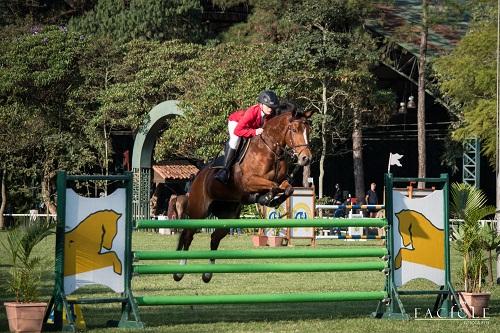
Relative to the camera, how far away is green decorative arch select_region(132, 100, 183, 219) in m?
42.6

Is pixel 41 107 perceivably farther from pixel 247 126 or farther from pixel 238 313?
pixel 238 313

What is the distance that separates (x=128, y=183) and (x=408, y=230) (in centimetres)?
313

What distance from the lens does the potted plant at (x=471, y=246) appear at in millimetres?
12570

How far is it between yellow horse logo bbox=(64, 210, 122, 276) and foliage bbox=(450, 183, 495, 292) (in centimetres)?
391

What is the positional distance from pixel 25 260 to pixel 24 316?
58 centimetres

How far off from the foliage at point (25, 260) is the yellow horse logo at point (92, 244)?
0.27m

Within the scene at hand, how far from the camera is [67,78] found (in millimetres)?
48031

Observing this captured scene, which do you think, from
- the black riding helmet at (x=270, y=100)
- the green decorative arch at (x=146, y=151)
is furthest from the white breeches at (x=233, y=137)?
the green decorative arch at (x=146, y=151)

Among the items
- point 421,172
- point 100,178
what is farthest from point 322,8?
point 100,178

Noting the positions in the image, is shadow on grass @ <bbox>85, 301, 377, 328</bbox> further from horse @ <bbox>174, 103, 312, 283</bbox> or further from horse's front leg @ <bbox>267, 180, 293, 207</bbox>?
horse's front leg @ <bbox>267, 180, 293, 207</bbox>

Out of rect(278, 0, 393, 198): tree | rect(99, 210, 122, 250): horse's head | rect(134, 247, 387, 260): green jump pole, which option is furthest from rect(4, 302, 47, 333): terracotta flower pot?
rect(278, 0, 393, 198): tree

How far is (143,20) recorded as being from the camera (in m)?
51.5

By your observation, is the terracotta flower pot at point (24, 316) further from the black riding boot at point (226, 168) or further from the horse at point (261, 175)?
the black riding boot at point (226, 168)

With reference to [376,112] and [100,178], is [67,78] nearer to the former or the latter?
[376,112]
